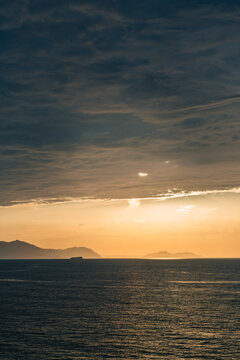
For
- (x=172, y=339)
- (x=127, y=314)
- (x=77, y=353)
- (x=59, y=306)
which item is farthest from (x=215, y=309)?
(x=77, y=353)

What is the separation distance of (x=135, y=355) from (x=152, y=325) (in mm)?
19986

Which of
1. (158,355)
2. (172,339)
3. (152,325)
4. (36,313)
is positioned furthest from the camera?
(36,313)

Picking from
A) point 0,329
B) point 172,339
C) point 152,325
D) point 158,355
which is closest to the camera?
point 158,355

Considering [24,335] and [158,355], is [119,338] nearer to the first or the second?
[158,355]

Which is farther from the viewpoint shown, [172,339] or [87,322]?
[87,322]

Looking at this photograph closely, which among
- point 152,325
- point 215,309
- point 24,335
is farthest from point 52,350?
point 215,309

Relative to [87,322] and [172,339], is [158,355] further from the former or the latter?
[87,322]

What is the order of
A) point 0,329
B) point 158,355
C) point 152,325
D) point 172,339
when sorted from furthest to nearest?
point 152,325, point 0,329, point 172,339, point 158,355

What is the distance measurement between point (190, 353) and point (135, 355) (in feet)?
26.2

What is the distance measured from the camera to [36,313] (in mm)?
83312

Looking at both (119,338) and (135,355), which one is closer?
(135,355)

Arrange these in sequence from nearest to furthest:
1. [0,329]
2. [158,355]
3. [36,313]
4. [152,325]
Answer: [158,355], [0,329], [152,325], [36,313]

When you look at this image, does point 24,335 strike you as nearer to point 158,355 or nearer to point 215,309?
point 158,355

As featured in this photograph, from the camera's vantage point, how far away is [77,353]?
5359 cm
